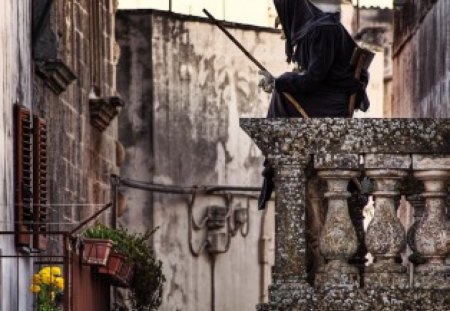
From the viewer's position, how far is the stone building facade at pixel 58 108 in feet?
78.0

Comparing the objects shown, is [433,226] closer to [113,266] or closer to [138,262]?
[113,266]

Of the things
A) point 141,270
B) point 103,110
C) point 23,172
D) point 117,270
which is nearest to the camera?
point 23,172

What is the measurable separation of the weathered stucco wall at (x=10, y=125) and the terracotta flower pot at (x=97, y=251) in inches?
23.8

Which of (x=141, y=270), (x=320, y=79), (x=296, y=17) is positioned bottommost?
(x=141, y=270)

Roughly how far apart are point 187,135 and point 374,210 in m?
24.7

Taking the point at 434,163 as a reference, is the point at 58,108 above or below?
above

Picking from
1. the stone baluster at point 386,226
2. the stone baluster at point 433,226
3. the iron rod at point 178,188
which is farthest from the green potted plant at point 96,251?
the iron rod at point 178,188

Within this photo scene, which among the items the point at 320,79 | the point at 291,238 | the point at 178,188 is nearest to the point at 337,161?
the point at 291,238

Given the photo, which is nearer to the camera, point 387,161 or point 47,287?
point 387,161

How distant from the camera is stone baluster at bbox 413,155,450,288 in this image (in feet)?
60.4

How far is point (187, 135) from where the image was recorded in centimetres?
4312

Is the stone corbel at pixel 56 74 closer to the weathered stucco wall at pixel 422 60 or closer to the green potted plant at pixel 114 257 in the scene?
the green potted plant at pixel 114 257

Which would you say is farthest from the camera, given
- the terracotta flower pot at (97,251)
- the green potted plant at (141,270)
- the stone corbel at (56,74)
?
the green potted plant at (141,270)

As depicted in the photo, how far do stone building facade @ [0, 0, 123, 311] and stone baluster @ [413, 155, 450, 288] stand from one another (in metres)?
4.33
